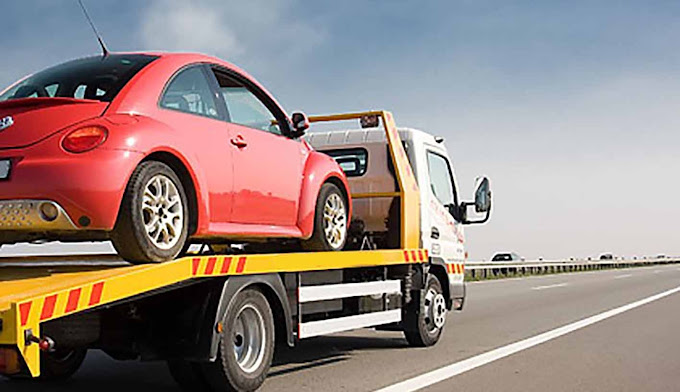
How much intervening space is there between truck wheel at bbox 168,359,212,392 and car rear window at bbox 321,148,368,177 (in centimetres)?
401

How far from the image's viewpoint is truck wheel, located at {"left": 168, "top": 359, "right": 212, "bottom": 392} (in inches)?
230

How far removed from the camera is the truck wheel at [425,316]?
914 centimetres

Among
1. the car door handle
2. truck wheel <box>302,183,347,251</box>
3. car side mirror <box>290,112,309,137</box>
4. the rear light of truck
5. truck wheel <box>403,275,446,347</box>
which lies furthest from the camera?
truck wheel <box>403,275,446,347</box>

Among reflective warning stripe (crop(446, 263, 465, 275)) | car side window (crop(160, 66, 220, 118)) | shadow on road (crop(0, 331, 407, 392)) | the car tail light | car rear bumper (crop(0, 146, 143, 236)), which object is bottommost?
shadow on road (crop(0, 331, 407, 392))

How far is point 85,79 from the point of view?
592cm

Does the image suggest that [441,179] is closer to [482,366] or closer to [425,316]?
[425,316]

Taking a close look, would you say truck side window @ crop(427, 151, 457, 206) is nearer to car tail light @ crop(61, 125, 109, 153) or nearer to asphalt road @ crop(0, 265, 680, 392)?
asphalt road @ crop(0, 265, 680, 392)

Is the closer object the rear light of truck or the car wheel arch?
the rear light of truck

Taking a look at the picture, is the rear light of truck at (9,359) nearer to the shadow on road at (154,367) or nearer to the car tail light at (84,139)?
the car tail light at (84,139)

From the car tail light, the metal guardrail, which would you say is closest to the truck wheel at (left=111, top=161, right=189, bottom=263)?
the car tail light

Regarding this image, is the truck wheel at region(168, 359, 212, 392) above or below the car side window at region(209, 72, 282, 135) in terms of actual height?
below

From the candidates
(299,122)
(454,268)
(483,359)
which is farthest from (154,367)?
(454,268)

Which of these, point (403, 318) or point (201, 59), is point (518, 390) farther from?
point (201, 59)

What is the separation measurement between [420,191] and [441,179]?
1014 millimetres
